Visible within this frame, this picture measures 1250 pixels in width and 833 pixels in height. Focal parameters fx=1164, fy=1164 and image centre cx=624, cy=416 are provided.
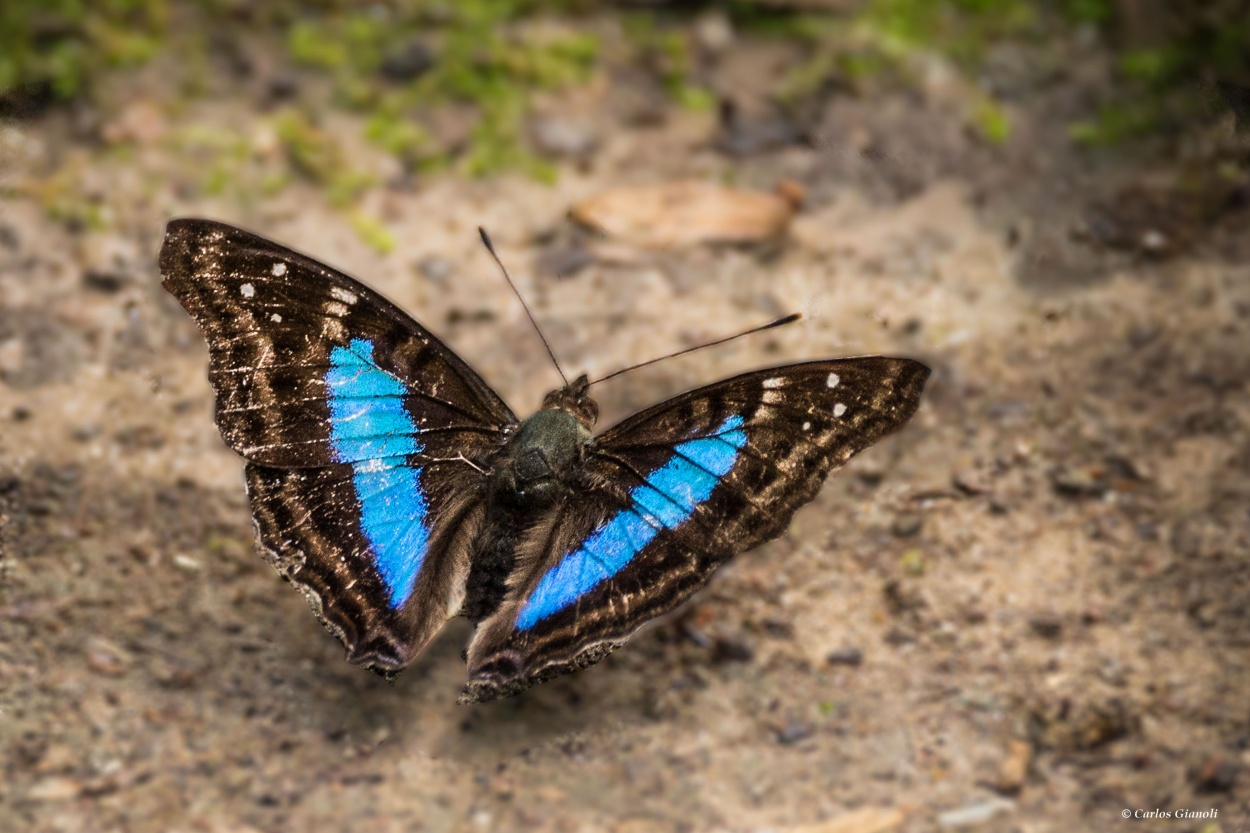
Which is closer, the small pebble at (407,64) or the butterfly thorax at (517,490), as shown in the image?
the butterfly thorax at (517,490)

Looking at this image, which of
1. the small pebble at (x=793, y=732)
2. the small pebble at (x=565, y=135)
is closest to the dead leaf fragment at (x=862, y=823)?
the small pebble at (x=793, y=732)

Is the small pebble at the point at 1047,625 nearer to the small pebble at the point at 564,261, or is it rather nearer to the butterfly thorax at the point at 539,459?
the butterfly thorax at the point at 539,459

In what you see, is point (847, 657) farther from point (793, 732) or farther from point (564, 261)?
point (564, 261)

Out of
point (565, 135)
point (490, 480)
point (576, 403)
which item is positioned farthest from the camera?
point (565, 135)

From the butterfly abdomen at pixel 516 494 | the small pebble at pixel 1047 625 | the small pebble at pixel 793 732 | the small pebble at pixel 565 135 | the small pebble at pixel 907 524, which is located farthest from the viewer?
the small pebble at pixel 565 135

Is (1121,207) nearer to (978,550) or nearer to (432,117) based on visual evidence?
(978,550)

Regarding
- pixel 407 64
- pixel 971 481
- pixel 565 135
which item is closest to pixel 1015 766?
pixel 971 481

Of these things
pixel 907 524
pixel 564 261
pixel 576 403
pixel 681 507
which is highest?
pixel 564 261
